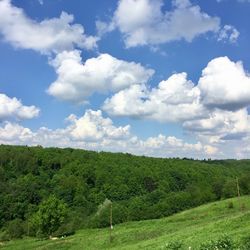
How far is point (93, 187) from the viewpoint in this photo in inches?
6585

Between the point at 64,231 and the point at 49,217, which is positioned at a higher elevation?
the point at 49,217

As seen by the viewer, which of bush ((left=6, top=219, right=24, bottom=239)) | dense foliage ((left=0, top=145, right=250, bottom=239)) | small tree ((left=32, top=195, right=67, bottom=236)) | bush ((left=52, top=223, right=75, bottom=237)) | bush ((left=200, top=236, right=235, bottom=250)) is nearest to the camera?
bush ((left=200, top=236, right=235, bottom=250))

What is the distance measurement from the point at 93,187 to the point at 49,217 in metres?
73.3

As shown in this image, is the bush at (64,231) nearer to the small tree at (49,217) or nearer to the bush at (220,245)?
the small tree at (49,217)

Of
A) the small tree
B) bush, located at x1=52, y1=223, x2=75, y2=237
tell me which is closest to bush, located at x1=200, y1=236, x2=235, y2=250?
the small tree

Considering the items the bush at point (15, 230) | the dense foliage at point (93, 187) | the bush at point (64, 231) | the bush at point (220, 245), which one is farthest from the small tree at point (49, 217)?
the bush at point (220, 245)

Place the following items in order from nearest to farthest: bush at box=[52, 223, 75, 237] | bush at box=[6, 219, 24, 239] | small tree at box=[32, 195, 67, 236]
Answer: small tree at box=[32, 195, 67, 236]
bush at box=[52, 223, 75, 237]
bush at box=[6, 219, 24, 239]

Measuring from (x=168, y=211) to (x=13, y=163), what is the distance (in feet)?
279

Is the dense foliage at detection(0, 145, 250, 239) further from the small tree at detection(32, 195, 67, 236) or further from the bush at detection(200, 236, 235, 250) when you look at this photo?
the bush at detection(200, 236, 235, 250)

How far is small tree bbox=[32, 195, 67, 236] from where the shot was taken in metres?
94.0

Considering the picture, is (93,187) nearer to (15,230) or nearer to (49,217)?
(15,230)

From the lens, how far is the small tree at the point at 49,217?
93956 mm

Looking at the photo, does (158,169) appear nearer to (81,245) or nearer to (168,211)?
(168,211)

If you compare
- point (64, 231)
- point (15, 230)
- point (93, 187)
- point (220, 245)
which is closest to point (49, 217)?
point (64, 231)
